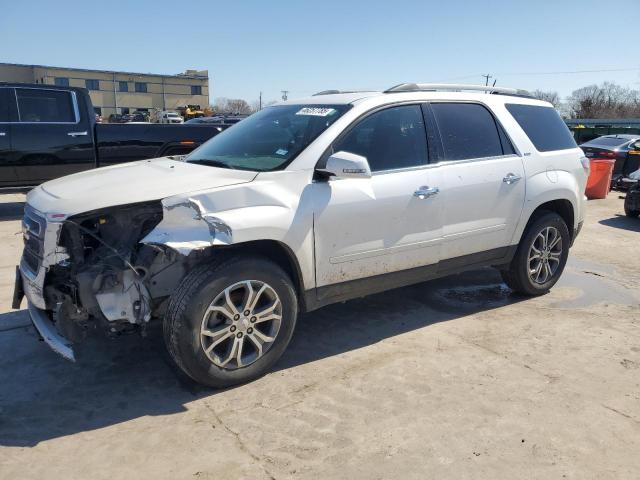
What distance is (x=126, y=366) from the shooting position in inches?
147

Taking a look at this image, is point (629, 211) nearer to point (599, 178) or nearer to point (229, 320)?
point (599, 178)

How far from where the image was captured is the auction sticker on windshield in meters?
3.94

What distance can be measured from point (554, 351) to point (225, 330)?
2.52 meters

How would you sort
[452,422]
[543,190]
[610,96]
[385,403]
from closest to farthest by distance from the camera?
[452,422]
[385,403]
[543,190]
[610,96]

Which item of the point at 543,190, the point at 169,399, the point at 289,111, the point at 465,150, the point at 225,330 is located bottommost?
the point at 169,399

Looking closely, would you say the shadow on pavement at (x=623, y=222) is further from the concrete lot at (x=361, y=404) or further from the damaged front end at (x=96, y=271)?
the damaged front end at (x=96, y=271)

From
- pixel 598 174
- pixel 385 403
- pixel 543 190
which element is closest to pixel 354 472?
pixel 385 403

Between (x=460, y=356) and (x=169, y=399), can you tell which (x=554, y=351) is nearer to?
(x=460, y=356)

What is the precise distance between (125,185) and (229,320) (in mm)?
1084

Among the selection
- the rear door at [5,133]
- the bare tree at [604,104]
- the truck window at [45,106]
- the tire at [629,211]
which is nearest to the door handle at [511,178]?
the tire at [629,211]

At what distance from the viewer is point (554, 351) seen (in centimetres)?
405

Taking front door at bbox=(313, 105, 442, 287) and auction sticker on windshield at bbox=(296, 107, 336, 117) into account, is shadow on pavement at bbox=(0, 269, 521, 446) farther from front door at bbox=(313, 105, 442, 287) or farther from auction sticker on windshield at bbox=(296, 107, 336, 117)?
auction sticker on windshield at bbox=(296, 107, 336, 117)

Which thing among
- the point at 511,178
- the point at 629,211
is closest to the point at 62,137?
the point at 511,178

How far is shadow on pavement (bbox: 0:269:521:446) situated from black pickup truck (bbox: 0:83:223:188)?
480 centimetres
